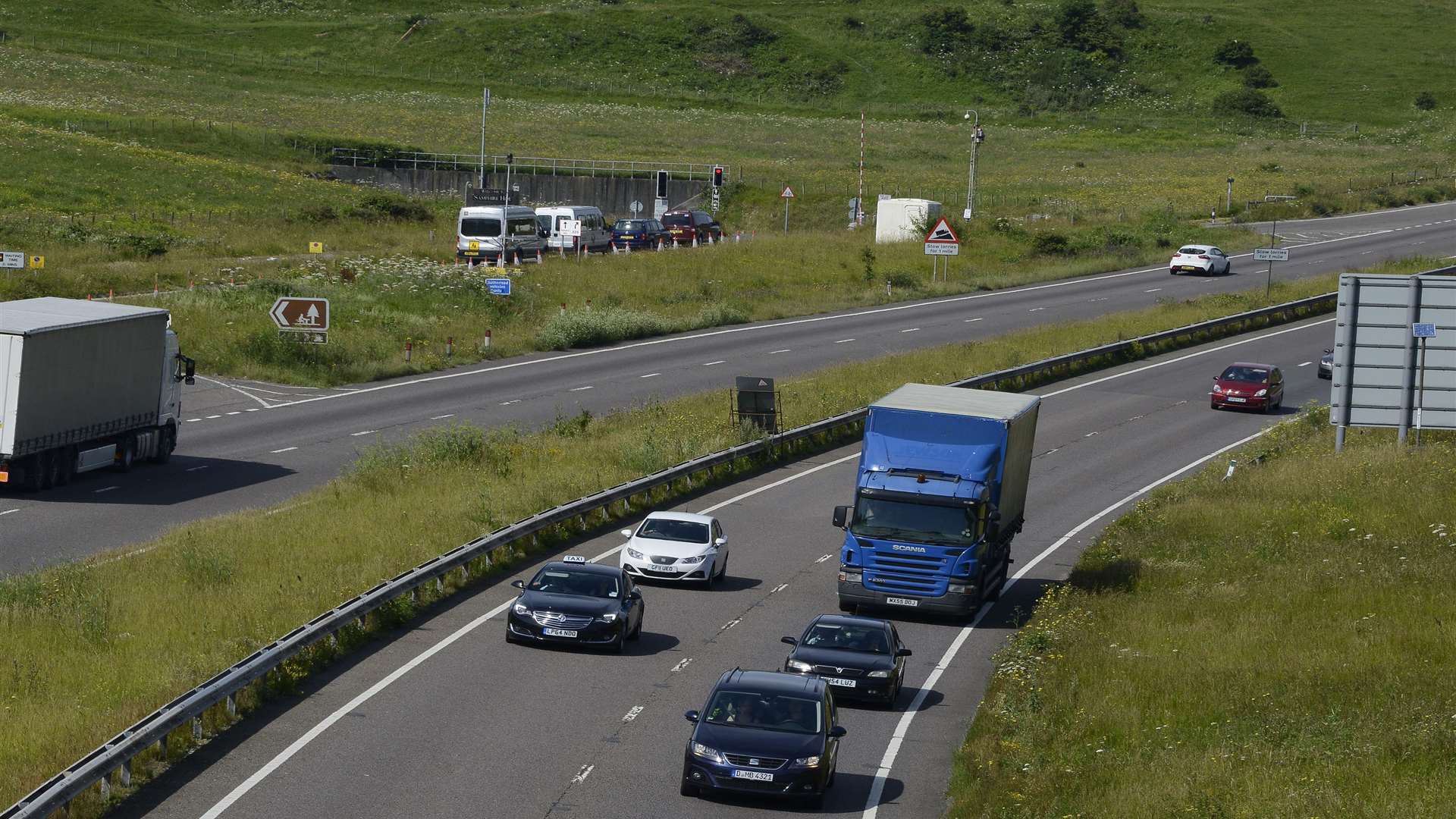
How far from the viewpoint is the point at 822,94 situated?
550ft

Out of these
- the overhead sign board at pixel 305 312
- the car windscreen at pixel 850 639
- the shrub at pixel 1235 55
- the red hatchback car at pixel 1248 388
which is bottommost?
the car windscreen at pixel 850 639

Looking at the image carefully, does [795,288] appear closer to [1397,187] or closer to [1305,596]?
[1305,596]

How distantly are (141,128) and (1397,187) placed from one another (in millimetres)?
82387

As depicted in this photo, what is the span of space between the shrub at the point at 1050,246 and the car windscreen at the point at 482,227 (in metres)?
30.5

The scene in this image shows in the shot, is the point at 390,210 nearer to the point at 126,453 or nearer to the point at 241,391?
the point at 241,391

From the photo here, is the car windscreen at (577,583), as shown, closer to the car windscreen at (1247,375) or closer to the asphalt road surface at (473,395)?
the asphalt road surface at (473,395)

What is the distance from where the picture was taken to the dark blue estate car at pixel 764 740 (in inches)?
655

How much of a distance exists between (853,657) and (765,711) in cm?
377

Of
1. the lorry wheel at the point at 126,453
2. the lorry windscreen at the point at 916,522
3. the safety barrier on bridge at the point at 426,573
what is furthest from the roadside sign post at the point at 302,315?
the lorry windscreen at the point at 916,522

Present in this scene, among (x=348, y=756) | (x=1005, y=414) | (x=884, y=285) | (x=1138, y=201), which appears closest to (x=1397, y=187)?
(x=1138, y=201)

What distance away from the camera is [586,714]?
65.1 ft

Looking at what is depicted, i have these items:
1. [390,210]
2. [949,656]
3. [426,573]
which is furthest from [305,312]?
[390,210]

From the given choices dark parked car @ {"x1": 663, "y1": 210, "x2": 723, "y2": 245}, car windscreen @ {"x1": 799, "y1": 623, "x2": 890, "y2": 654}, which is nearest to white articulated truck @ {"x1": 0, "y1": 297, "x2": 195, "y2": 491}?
car windscreen @ {"x1": 799, "y1": 623, "x2": 890, "y2": 654}

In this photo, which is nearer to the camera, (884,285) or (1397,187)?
(884,285)
